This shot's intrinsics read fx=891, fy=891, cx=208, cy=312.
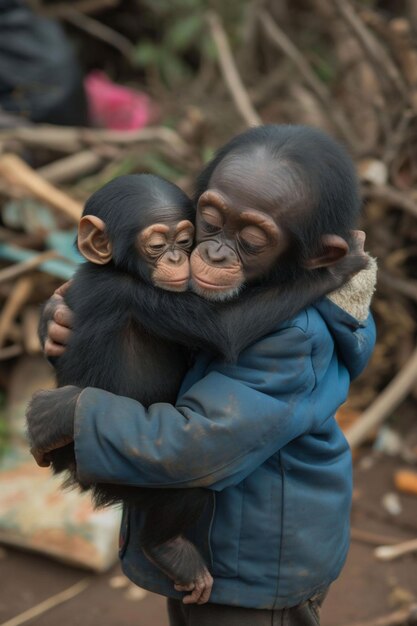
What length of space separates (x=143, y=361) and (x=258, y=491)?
1.38 feet

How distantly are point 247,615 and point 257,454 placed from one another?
20.2 inches

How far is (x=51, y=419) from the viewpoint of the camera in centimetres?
207

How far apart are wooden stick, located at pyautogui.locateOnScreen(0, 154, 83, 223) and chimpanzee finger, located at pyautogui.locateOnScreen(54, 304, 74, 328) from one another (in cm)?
254

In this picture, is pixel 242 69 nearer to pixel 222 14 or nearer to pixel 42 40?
pixel 222 14

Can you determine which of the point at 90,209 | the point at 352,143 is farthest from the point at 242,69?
the point at 90,209

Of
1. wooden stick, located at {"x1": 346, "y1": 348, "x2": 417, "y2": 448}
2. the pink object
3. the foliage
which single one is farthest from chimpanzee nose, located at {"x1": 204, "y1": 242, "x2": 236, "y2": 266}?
the foliage

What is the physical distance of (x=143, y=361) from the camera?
7.16 feet

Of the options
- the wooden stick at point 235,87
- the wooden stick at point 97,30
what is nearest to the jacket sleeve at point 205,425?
the wooden stick at point 235,87

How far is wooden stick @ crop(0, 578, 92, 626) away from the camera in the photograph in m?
3.93

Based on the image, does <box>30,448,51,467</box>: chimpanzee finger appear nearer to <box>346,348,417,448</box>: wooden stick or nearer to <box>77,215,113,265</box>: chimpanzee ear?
<box>77,215,113,265</box>: chimpanzee ear

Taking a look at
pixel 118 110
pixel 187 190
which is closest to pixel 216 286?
pixel 187 190

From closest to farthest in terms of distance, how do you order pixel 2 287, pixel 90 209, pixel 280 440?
pixel 280 440 < pixel 90 209 < pixel 2 287

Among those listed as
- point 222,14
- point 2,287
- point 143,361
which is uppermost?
point 143,361

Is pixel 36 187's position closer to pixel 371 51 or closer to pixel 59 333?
pixel 371 51
